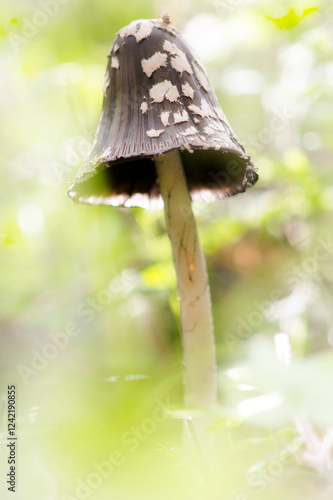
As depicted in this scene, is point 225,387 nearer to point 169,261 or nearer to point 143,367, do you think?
point 143,367

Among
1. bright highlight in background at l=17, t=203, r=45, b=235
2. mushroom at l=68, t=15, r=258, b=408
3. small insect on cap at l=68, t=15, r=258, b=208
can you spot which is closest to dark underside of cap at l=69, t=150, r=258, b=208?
mushroom at l=68, t=15, r=258, b=408

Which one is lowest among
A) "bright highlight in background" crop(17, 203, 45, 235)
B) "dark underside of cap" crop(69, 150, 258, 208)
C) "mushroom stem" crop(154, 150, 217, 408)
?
"mushroom stem" crop(154, 150, 217, 408)

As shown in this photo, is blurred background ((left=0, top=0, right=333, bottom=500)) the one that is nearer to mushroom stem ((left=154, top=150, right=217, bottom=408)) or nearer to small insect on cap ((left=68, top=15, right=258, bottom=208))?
mushroom stem ((left=154, top=150, right=217, bottom=408))

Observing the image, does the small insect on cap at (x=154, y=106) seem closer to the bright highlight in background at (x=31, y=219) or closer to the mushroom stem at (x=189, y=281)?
the mushroom stem at (x=189, y=281)

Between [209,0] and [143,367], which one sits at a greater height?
[209,0]

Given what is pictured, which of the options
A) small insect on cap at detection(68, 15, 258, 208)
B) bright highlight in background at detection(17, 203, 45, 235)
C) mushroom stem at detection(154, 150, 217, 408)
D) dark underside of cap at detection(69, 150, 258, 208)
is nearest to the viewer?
small insect on cap at detection(68, 15, 258, 208)

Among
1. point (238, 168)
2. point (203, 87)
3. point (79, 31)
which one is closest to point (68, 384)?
point (238, 168)

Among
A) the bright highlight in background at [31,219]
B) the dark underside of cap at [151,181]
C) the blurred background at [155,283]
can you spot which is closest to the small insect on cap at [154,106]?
the dark underside of cap at [151,181]

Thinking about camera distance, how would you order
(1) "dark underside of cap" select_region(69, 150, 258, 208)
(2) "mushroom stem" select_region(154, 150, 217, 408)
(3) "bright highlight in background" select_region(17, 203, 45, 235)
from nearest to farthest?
(2) "mushroom stem" select_region(154, 150, 217, 408) → (1) "dark underside of cap" select_region(69, 150, 258, 208) → (3) "bright highlight in background" select_region(17, 203, 45, 235)
